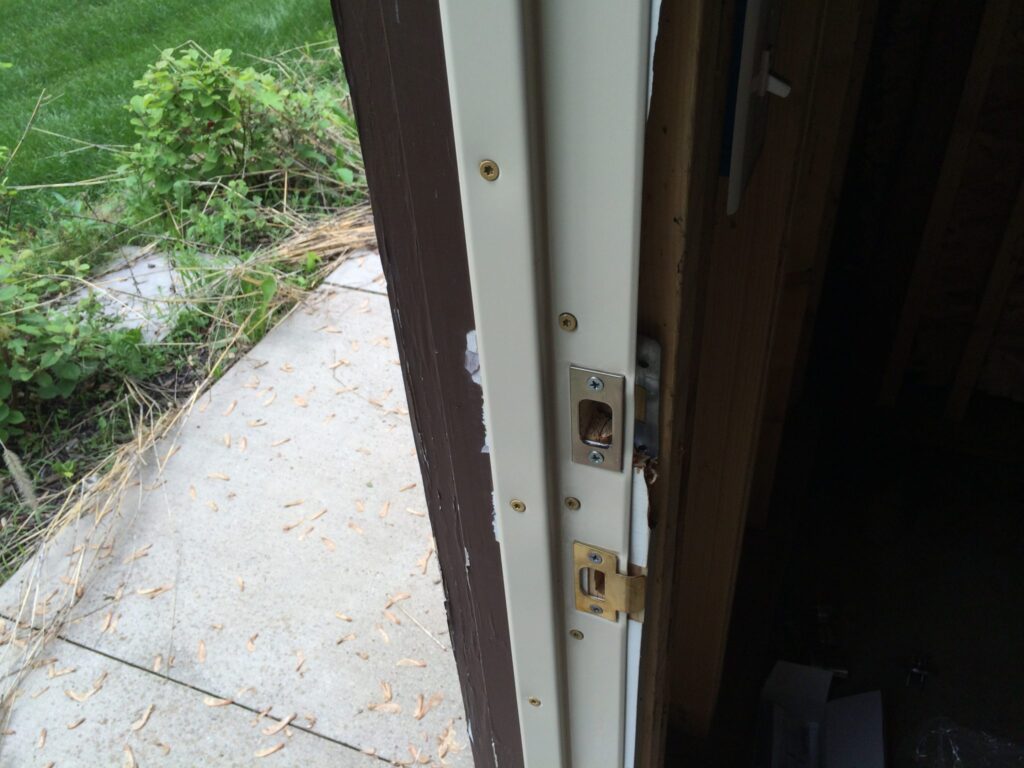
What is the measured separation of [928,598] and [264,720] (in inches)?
72.9

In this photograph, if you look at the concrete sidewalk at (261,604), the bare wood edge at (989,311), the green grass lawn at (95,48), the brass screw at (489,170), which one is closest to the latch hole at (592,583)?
the brass screw at (489,170)

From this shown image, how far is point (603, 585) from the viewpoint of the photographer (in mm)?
858

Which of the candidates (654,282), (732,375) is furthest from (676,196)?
(732,375)

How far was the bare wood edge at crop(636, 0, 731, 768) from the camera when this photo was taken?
0.56m

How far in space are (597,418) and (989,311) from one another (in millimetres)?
2455

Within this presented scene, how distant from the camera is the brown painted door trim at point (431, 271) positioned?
681mm

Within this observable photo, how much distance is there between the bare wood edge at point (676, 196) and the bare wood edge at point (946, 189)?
192 centimetres

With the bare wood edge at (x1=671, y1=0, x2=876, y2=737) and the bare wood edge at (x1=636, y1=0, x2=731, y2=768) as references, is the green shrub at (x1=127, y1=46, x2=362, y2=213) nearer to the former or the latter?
the bare wood edge at (x1=671, y1=0, x2=876, y2=737)

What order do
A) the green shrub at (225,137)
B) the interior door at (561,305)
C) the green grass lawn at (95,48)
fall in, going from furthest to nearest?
1. the green grass lawn at (95,48)
2. the green shrub at (225,137)
3. the interior door at (561,305)

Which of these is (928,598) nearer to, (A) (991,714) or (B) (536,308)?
(A) (991,714)

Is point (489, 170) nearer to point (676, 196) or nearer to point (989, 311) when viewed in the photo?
point (676, 196)

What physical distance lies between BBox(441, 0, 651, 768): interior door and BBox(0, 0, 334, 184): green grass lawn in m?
4.43

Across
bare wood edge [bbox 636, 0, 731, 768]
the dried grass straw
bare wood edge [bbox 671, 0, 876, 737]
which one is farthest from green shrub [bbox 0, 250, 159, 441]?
bare wood edge [bbox 636, 0, 731, 768]

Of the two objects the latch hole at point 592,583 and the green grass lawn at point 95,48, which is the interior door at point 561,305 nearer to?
the latch hole at point 592,583
